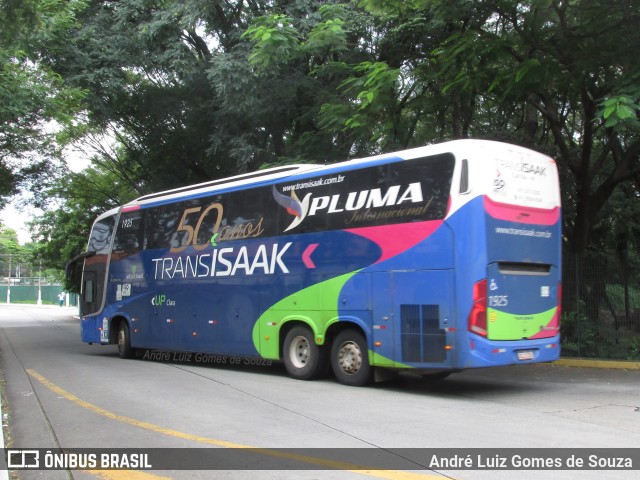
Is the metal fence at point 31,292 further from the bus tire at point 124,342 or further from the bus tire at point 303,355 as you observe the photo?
the bus tire at point 303,355

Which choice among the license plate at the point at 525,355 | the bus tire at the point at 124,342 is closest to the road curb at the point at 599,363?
the license plate at the point at 525,355

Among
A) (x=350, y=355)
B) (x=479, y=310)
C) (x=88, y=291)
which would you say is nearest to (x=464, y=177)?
(x=479, y=310)

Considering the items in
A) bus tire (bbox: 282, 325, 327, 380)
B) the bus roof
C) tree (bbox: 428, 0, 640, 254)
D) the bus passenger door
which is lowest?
bus tire (bbox: 282, 325, 327, 380)

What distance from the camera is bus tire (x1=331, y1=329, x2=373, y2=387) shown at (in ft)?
34.6

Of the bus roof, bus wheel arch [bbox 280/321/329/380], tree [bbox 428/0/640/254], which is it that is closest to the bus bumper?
the bus roof

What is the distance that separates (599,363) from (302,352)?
6706 mm

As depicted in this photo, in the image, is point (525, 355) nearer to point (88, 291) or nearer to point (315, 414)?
point (315, 414)

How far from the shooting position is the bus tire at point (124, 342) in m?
16.2

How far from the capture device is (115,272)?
649 inches

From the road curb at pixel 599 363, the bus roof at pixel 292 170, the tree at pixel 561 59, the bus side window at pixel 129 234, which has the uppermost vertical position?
the tree at pixel 561 59

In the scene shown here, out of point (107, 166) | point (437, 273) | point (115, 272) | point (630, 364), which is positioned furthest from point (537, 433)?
point (107, 166)

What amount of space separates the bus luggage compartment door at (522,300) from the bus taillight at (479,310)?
0.27 ft

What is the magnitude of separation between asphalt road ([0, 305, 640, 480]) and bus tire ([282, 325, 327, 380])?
0.27 metres

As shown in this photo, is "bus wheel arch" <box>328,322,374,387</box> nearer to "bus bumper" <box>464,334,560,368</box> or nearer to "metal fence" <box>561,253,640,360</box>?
"bus bumper" <box>464,334,560,368</box>
